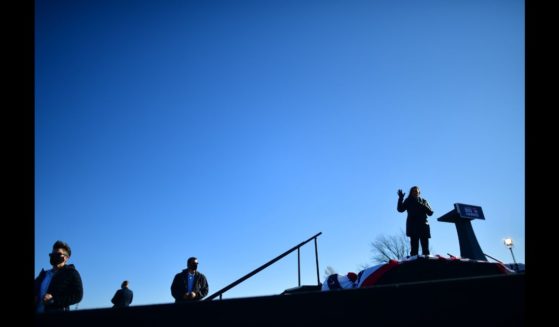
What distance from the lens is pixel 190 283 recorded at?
496 cm

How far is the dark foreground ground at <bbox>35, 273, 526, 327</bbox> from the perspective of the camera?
3.78ft

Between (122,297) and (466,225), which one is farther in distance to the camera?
(466,225)

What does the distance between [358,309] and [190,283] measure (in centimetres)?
449

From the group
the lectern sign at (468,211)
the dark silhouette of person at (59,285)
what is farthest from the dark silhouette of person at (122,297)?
the lectern sign at (468,211)

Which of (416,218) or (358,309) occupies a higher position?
(416,218)

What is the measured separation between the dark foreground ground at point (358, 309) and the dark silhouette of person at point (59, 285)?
7.97 ft

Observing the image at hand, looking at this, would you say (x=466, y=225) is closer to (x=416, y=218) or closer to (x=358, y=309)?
(x=416, y=218)

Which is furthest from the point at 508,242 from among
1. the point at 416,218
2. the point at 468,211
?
the point at 416,218

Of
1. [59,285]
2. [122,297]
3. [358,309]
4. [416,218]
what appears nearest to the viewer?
[358,309]

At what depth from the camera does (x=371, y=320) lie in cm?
117

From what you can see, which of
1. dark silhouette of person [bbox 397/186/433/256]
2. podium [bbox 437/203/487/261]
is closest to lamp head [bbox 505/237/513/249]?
podium [bbox 437/203/487/261]

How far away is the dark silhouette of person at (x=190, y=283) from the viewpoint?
4836 millimetres
